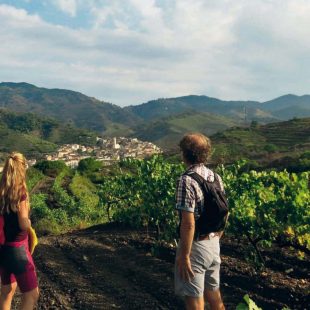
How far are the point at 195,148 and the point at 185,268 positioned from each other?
3.79 ft

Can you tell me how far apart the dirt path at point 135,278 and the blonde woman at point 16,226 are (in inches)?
75.9

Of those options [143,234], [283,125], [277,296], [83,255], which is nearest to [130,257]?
[83,255]

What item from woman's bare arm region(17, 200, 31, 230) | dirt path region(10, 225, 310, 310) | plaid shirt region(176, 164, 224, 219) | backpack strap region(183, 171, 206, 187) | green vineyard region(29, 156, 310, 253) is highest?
backpack strap region(183, 171, 206, 187)

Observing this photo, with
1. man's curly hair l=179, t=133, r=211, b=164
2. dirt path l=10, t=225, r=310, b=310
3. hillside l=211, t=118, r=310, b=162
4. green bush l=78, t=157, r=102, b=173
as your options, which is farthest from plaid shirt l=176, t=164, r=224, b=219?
hillside l=211, t=118, r=310, b=162

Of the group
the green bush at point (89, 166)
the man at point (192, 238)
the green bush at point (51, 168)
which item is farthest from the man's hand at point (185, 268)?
the green bush at point (89, 166)

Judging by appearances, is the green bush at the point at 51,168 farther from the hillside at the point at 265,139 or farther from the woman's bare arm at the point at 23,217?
the woman's bare arm at the point at 23,217

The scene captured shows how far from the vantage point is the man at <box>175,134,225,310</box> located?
14.6 ft

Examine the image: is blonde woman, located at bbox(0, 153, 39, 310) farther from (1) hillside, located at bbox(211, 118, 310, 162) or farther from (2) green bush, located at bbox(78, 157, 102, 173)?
(1) hillside, located at bbox(211, 118, 310, 162)

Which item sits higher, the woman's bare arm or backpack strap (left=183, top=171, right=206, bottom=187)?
backpack strap (left=183, top=171, right=206, bottom=187)

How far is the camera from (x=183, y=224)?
445cm

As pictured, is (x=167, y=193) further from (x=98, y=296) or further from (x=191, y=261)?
(x=191, y=261)

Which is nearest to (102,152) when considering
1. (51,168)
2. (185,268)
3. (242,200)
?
(51,168)

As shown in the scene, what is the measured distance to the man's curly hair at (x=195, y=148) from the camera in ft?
15.3

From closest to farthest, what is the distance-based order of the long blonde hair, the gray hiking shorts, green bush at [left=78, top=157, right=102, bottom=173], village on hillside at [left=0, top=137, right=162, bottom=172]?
the gray hiking shorts
the long blonde hair
green bush at [left=78, top=157, right=102, bottom=173]
village on hillside at [left=0, top=137, right=162, bottom=172]
